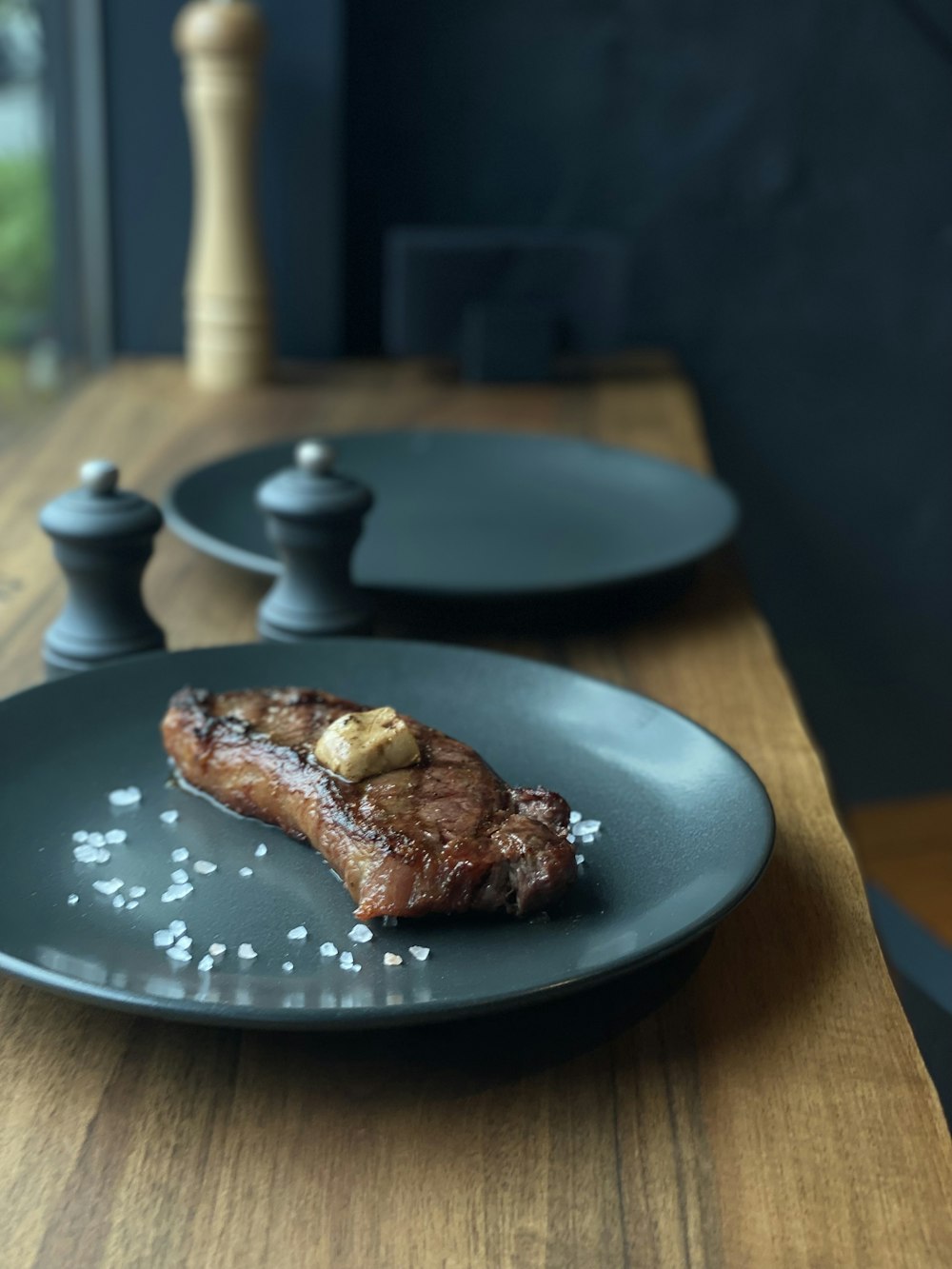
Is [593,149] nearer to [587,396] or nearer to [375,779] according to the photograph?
[587,396]

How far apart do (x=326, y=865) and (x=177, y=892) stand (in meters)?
0.08

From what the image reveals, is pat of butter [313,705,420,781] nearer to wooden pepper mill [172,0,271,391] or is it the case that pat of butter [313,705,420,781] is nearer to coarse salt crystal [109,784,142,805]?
coarse salt crystal [109,784,142,805]

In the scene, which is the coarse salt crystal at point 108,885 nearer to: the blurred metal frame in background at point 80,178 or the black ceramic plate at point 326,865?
the black ceramic plate at point 326,865

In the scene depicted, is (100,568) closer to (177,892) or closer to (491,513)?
(177,892)

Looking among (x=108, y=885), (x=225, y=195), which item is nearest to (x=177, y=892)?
(x=108, y=885)

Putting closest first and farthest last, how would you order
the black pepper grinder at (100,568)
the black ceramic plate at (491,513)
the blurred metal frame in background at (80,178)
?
the black pepper grinder at (100,568) < the black ceramic plate at (491,513) < the blurred metal frame in background at (80,178)

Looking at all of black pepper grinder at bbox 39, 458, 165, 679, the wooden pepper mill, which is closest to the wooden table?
black pepper grinder at bbox 39, 458, 165, 679

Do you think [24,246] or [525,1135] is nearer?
[525,1135]

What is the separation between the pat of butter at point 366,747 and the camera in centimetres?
77

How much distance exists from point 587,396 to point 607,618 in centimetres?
88

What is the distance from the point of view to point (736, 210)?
2.36 m

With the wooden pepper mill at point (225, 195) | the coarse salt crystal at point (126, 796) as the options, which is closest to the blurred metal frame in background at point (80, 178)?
the wooden pepper mill at point (225, 195)

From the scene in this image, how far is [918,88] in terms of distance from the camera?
90.2 inches

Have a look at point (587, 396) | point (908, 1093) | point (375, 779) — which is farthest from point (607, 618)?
point (587, 396)
